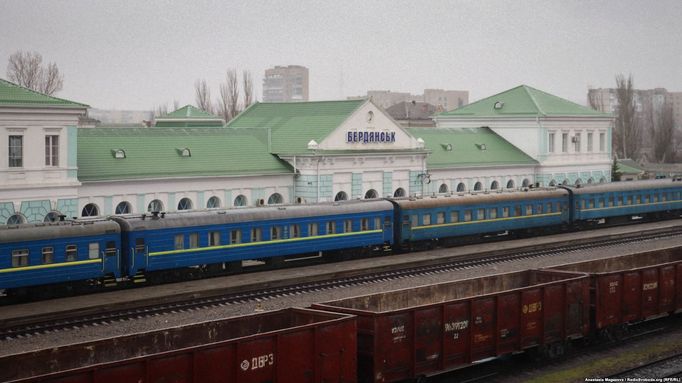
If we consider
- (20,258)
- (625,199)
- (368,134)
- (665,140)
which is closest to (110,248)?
(20,258)

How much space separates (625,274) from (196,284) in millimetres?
17555

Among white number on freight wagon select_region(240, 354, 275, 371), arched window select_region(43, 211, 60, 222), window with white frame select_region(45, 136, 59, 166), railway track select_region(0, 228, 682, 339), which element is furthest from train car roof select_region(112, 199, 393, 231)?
white number on freight wagon select_region(240, 354, 275, 371)

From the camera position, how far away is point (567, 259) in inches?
1746

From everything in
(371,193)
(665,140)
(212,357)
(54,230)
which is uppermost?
(665,140)

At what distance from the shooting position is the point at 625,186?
6203cm

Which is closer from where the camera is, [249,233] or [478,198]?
[249,233]

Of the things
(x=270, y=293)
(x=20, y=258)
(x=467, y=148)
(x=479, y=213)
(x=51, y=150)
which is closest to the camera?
(x=20, y=258)

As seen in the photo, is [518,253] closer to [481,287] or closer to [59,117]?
[481,287]

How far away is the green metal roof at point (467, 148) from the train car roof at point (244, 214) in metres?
20.5

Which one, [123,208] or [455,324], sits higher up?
[123,208]

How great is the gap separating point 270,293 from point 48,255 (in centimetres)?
833

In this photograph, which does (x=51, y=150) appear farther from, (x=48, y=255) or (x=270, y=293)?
(x=270, y=293)

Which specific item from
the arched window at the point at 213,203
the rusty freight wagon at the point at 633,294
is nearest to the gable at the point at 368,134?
the arched window at the point at 213,203

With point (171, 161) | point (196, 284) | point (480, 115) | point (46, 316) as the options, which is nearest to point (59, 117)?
point (171, 161)
